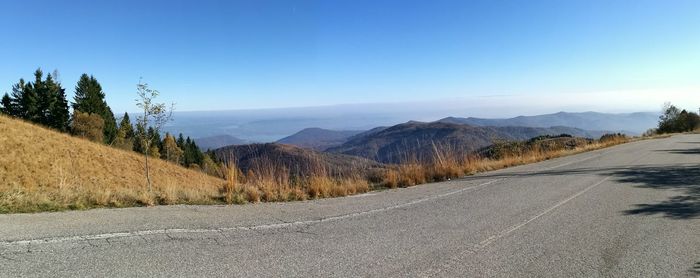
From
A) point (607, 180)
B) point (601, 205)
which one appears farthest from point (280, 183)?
point (607, 180)

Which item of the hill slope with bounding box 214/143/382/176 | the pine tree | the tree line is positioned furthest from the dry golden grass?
the pine tree

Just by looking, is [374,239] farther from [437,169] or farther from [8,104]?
[8,104]

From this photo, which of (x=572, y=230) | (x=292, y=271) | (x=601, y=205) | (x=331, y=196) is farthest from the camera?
(x=331, y=196)

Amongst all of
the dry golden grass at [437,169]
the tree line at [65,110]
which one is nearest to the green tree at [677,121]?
the dry golden grass at [437,169]

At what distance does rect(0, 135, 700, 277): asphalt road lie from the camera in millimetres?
3896

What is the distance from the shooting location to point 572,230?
5.49 m

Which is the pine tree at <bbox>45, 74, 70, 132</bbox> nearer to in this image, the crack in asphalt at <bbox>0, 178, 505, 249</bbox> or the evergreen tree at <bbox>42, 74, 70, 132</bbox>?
the evergreen tree at <bbox>42, 74, 70, 132</bbox>

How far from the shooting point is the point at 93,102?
70.7 metres

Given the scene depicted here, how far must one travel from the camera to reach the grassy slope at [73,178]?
6.13m

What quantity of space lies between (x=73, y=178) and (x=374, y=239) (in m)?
9.71

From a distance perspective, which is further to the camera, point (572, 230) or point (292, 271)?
point (572, 230)

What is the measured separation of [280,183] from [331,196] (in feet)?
3.59

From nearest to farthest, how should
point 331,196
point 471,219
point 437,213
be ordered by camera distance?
point 471,219, point 437,213, point 331,196

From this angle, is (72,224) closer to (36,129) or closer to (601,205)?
(601,205)
